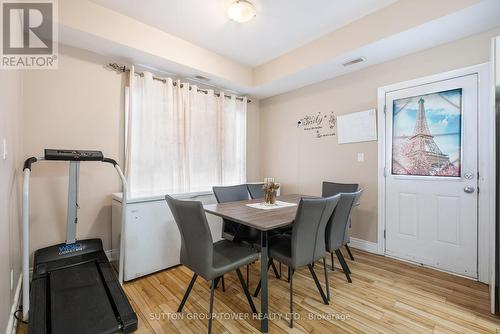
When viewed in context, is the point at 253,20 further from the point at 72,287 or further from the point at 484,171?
the point at 72,287

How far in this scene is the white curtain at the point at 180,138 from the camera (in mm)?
2771

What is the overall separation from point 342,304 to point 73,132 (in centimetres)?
311

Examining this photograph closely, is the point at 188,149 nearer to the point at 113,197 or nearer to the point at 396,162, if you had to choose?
the point at 113,197

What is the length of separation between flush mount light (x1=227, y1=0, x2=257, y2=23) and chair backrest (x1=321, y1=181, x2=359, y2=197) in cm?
219

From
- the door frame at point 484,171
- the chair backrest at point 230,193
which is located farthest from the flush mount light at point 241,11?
the door frame at point 484,171

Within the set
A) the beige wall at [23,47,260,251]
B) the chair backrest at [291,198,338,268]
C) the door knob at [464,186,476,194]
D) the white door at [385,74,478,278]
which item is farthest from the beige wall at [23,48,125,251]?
the door knob at [464,186,476,194]

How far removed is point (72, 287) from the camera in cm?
181

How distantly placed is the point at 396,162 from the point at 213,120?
255cm

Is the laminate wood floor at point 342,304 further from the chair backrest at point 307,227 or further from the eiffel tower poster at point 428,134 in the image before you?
the eiffel tower poster at point 428,134

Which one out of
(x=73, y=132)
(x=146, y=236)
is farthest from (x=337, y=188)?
(x=73, y=132)

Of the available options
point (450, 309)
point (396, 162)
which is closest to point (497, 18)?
point (396, 162)

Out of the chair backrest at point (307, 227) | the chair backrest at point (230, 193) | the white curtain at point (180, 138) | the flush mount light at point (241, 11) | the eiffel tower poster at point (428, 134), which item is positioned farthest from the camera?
the white curtain at point (180, 138)

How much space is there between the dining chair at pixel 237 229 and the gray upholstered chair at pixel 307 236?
0.40 metres

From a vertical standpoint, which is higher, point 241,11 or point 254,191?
point 241,11
